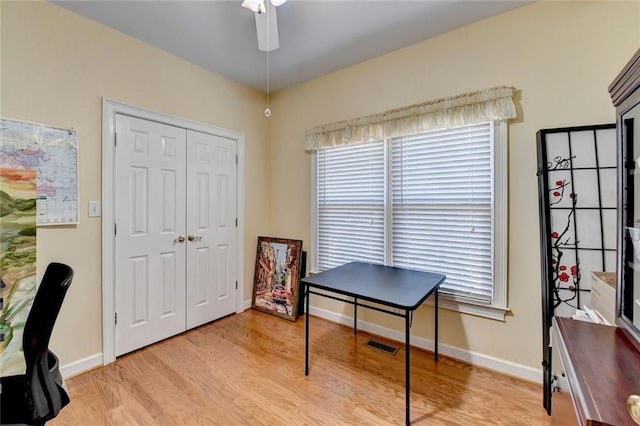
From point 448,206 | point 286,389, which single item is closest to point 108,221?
point 286,389

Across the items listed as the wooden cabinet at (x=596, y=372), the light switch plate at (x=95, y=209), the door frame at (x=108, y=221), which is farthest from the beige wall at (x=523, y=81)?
the light switch plate at (x=95, y=209)

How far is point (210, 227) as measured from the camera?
9.78 feet

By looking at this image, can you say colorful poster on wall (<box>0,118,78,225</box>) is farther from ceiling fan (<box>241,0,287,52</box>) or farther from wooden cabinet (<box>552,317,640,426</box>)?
wooden cabinet (<box>552,317,640,426</box>)

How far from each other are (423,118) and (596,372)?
2.02m

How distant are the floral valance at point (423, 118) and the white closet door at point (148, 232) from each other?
1482mm

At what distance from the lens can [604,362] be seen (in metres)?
0.78

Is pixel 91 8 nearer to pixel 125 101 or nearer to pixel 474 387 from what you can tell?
pixel 125 101

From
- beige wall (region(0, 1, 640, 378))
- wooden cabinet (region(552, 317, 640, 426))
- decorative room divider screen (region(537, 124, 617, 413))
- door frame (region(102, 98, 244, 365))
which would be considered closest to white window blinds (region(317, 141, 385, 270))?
beige wall (region(0, 1, 640, 378))

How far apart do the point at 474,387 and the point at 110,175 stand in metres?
3.17

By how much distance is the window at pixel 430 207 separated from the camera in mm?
2129

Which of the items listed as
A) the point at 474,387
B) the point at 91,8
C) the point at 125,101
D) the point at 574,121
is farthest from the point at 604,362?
the point at 91,8

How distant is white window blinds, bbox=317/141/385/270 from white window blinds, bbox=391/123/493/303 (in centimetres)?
17

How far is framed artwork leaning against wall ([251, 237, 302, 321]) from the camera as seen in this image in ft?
10.3

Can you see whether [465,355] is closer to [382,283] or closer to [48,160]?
[382,283]
